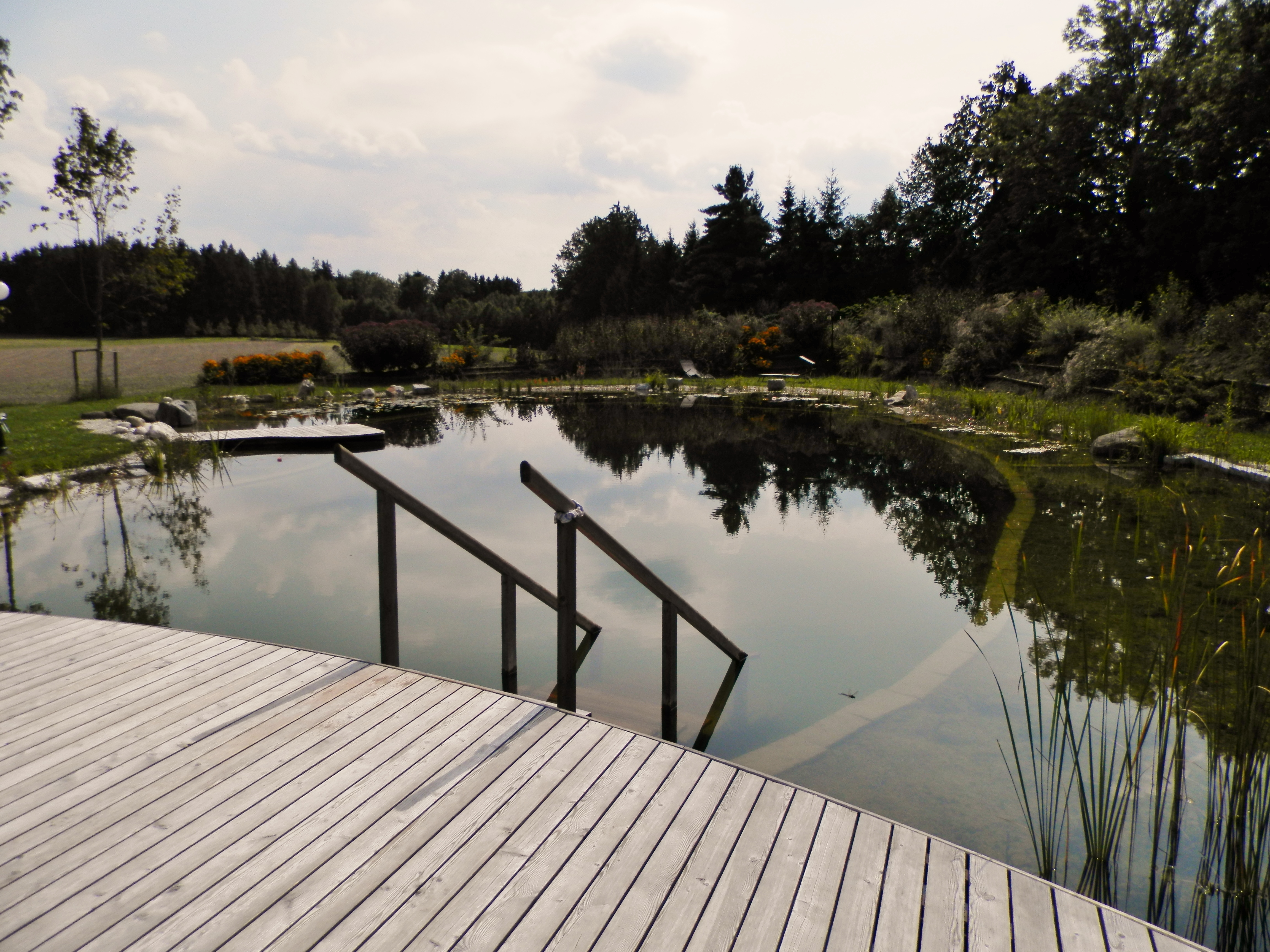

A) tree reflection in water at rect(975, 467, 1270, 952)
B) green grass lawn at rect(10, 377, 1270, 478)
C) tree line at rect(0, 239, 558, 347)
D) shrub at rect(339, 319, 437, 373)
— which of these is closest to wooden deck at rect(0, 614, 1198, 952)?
tree reflection in water at rect(975, 467, 1270, 952)

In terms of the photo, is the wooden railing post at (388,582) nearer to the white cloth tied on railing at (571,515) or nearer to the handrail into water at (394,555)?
the handrail into water at (394,555)

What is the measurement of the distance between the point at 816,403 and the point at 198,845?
1511cm

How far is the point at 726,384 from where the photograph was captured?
19.3m

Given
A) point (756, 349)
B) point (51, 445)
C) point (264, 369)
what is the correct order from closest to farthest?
point (51, 445) → point (264, 369) → point (756, 349)

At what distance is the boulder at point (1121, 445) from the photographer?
876 cm

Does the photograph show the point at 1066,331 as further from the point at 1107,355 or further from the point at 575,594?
the point at 575,594

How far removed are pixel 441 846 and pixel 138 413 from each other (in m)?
12.2

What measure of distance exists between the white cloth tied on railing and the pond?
1.28 metres

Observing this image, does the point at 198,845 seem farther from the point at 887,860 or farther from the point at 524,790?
the point at 887,860

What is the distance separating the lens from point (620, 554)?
297cm

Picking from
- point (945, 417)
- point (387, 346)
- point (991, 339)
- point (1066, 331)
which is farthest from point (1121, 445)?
point (387, 346)

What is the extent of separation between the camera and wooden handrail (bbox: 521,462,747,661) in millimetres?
2570

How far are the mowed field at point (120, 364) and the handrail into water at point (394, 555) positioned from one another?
1387cm

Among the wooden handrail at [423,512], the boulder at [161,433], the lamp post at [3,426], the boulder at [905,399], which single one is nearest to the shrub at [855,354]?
the boulder at [905,399]
